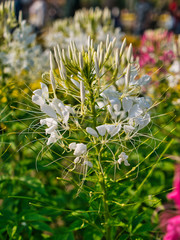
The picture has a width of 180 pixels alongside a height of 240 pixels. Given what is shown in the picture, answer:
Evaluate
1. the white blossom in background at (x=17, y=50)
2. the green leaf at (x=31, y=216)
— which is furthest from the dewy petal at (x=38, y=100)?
the white blossom in background at (x=17, y=50)

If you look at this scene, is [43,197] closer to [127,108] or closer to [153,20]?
[127,108]

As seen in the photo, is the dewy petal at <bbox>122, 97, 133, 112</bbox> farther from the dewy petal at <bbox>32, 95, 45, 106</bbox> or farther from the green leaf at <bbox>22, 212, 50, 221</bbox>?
the green leaf at <bbox>22, 212, 50, 221</bbox>

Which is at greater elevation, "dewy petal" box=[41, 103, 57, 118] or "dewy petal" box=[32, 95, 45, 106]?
"dewy petal" box=[32, 95, 45, 106]

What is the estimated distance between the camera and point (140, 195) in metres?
2.25

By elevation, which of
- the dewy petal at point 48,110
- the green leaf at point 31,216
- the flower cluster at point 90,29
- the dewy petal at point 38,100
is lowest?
the green leaf at point 31,216

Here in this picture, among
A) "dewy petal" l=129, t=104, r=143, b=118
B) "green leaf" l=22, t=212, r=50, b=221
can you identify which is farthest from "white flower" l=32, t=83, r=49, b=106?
"green leaf" l=22, t=212, r=50, b=221

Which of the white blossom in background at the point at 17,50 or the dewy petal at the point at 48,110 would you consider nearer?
the dewy petal at the point at 48,110

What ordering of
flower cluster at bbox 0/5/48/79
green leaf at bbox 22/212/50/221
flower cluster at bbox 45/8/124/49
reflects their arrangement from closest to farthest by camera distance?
green leaf at bbox 22/212/50/221, flower cluster at bbox 0/5/48/79, flower cluster at bbox 45/8/124/49

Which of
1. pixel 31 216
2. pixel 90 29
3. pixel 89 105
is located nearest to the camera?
pixel 89 105

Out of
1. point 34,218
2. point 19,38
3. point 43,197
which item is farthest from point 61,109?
point 19,38

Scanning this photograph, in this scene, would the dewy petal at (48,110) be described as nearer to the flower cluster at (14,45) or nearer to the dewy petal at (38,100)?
the dewy petal at (38,100)

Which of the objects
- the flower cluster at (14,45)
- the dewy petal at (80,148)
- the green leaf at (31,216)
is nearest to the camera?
the dewy petal at (80,148)

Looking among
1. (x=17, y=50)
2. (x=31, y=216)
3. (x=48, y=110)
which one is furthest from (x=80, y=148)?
(x=17, y=50)

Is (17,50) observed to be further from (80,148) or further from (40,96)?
Result: (80,148)
